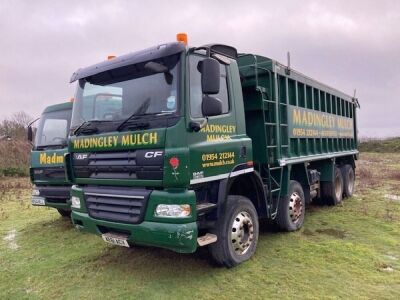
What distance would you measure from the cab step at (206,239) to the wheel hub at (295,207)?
2429mm

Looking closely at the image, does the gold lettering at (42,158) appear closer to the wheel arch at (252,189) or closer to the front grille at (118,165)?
the front grille at (118,165)

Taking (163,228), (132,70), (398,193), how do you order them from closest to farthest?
(163,228) → (132,70) → (398,193)

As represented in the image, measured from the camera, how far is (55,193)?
22.6ft

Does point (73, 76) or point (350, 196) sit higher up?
point (73, 76)

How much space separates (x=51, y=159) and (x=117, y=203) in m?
3.35

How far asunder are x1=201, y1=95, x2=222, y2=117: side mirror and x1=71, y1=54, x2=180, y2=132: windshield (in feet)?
1.07

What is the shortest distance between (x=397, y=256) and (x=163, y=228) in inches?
135

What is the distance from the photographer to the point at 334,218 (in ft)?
24.6

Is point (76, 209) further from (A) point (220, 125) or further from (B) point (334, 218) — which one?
(B) point (334, 218)

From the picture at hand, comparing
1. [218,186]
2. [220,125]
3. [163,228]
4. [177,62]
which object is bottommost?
[163,228]

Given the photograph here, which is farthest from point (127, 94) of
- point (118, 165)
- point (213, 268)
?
point (213, 268)

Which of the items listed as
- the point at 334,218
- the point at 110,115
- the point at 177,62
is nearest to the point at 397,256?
the point at 334,218

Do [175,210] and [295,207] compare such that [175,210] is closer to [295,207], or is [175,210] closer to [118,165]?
[118,165]

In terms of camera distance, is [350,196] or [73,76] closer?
[73,76]
